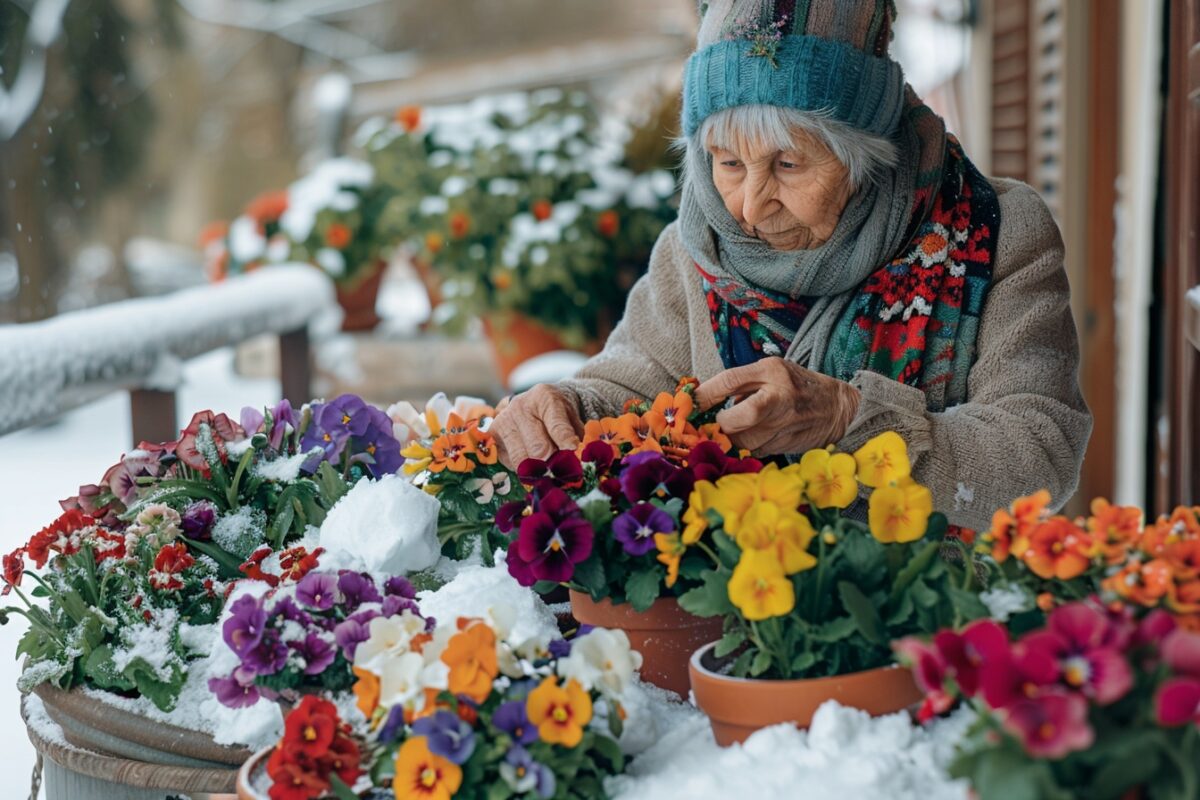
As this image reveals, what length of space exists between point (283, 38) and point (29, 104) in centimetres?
369

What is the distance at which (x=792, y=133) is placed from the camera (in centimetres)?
140

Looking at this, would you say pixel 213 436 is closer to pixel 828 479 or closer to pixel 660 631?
pixel 660 631

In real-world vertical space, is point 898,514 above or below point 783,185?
below

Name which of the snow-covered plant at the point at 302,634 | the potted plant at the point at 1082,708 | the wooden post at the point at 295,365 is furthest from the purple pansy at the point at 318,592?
the wooden post at the point at 295,365

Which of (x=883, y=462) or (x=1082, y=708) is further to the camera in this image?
(x=883, y=462)

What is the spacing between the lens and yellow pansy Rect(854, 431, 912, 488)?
43.4 inches

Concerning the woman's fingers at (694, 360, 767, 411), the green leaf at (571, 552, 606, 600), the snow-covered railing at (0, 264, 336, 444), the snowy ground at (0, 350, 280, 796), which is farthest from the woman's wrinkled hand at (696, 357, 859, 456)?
the snowy ground at (0, 350, 280, 796)

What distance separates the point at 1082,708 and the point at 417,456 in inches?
30.5

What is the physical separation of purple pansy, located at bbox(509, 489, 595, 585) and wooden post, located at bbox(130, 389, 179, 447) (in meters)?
1.52

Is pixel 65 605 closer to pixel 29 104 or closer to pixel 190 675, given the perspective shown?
pixel 190 675

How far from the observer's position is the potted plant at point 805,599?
3.10 ft

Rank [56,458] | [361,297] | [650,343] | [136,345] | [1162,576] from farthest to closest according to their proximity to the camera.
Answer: [361,297]
[56,458]
[136,345]
[650,343]
[1162,576]

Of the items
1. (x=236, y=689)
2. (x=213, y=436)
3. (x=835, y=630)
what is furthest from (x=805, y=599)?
(x=213, y=436)

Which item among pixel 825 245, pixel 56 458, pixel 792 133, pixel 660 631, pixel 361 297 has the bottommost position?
pixel 56 458
